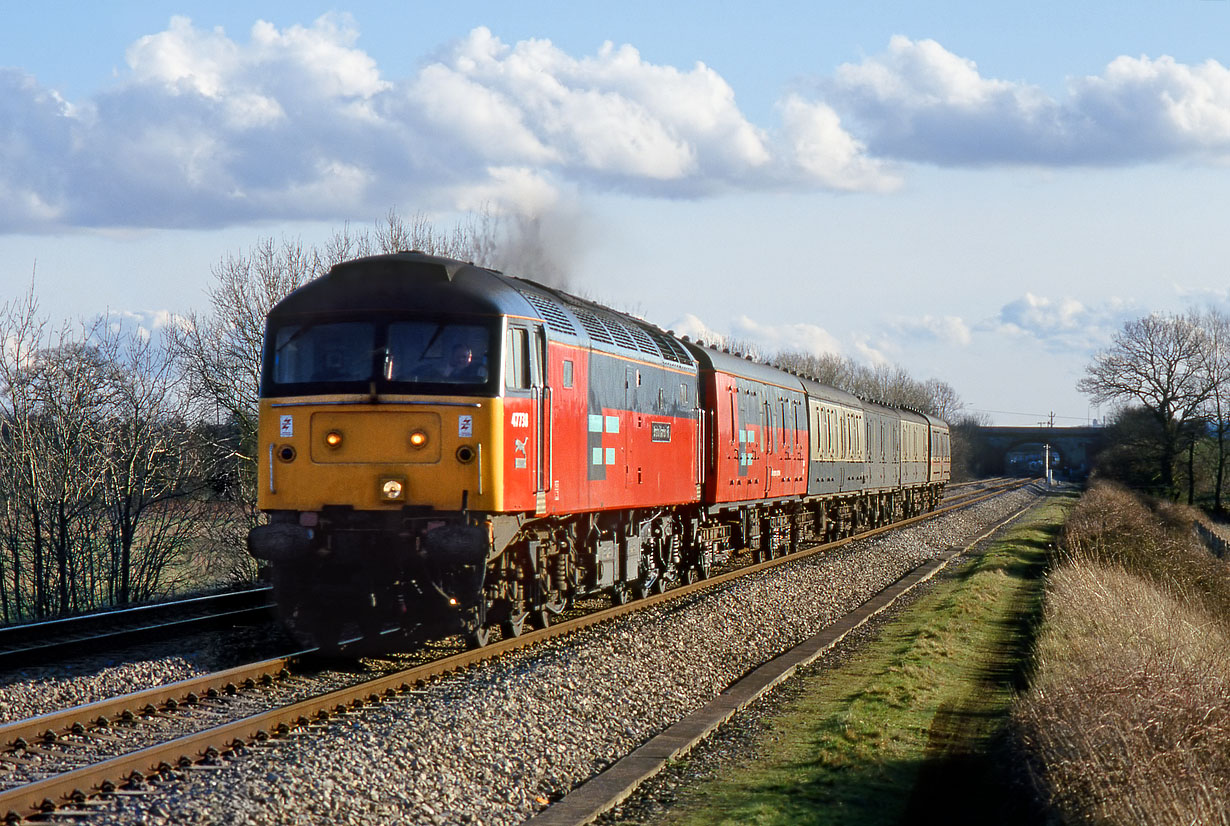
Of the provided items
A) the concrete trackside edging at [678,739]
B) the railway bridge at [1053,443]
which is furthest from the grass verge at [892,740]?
the railway bridge at [1053,443]

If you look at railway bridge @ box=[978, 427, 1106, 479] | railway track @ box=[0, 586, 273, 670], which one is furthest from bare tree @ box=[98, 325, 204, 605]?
railway bridge @ box=[978, 427, 1106, 479]

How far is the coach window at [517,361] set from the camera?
11.8 m

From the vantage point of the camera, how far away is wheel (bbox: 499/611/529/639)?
13.2 m

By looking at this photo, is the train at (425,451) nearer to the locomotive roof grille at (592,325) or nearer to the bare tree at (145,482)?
Result: the locomotive roof grille at (592,325)

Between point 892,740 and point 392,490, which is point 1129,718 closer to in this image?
point 892,740

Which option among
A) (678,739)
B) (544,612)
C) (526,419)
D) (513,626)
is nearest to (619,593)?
(544,612)

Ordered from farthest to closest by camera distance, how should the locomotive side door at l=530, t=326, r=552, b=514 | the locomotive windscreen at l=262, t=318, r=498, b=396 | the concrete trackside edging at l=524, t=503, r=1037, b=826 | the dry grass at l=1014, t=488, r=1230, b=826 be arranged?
1. the locomotive side door at l=530, t=326, r=552, b=514
2. the locomotive windscreen at l=262, t=318, r=498, b=396
3. the concrete trackside edging at l=524, t=503, r=1037, b=826
4. the dry grass at l=1014, t=488, r=1230, b=826

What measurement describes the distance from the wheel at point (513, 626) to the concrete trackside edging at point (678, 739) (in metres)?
2.51

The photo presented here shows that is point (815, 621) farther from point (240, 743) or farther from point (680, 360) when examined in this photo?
point (240, 743)

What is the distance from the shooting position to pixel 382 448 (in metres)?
11.5

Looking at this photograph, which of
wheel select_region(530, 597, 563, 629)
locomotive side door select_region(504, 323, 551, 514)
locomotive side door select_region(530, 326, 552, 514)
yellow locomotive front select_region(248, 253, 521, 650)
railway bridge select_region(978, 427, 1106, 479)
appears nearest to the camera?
yellow locomotive front select_region(248, 253, 521, 650)

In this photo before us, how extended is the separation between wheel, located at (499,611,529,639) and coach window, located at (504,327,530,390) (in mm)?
2717

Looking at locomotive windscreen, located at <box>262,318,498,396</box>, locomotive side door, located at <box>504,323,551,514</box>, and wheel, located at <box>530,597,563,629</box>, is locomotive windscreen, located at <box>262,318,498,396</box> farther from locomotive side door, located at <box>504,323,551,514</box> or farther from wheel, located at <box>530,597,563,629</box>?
wheel, located at <box>530,597,563,629</box>

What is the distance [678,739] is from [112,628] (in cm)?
764
